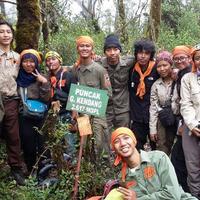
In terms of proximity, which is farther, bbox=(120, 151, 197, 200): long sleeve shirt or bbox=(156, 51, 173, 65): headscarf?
bbox=(156, 51, 173, 65): headscarf

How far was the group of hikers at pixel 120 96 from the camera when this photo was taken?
17.0 feet

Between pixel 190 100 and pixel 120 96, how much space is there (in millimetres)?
1278

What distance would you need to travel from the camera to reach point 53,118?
18.4ft

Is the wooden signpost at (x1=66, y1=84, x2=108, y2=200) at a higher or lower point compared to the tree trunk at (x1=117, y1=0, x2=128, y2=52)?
lower

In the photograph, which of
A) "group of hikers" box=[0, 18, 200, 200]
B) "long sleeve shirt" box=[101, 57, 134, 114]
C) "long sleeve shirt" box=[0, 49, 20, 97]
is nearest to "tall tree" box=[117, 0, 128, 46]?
"long sleeve shirt" box=[101, 57, 134, 114]

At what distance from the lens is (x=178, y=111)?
5559 mm

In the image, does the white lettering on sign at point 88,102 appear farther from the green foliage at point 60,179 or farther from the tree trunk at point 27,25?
the tree trunk at point 27,25

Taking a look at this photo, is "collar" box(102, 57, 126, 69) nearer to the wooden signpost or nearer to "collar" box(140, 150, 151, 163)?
the wooden signpost

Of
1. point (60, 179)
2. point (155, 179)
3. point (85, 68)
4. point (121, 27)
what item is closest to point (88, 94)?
point (85, 68)

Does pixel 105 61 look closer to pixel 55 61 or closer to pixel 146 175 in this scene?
pixel 55 61

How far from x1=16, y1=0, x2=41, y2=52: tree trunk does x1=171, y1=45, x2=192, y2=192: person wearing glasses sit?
2695mm

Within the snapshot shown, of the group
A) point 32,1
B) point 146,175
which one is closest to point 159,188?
point 146,175

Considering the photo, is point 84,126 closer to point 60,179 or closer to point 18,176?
point 60,179

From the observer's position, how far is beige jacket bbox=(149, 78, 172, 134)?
570 centimetres
